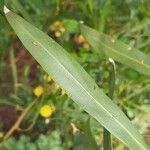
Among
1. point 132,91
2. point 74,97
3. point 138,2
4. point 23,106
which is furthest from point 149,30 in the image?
point 74,97

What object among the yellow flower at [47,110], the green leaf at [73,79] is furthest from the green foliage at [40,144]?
the green leaf at [73,79]

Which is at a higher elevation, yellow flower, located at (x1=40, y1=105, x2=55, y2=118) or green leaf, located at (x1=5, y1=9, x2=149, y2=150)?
green leaf, located at (x1=5, y1=9, x2=149, y2=150)

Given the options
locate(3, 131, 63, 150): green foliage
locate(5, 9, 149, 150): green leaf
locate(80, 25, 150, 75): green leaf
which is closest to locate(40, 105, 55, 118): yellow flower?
locate(3, 131, 63, 150): green foliage

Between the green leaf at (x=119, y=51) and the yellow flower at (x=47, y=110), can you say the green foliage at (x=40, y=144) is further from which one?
the green leaf at (x=119, y=51)

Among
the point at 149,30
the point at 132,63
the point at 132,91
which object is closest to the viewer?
the point at 132,63

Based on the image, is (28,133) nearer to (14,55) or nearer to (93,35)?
(14,55)

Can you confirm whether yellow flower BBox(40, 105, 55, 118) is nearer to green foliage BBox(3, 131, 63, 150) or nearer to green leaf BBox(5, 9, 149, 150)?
green foliage BBox(3, 131, 63, 150)
